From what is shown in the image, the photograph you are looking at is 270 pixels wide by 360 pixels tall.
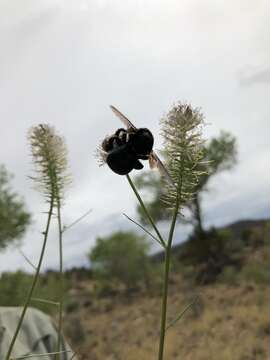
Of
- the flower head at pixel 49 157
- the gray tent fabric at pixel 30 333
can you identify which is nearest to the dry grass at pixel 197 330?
the gray tent fabric at pixel 30 333

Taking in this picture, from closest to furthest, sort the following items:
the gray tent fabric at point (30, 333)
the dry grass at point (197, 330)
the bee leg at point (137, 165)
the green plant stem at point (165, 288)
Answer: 1. the green plant stem at point (165, 288)
2. the bee leg at point (137, 165)
3. the gray tent fabric at point (30, 333)
4. the dry grass at point (197, 330)

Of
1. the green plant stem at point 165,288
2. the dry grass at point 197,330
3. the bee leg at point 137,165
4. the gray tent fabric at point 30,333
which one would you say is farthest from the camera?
the dry grass at point 197,330

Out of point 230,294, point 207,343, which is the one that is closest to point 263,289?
point 230,294

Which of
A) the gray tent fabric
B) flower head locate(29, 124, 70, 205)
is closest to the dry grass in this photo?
the gray tent fabric

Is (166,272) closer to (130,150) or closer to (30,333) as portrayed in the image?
(130,150)

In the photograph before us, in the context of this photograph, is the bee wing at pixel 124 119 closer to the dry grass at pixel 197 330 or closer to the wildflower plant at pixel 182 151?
the wildflower plant at pixel 182 151

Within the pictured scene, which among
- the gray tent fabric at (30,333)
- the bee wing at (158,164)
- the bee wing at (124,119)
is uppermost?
the gray tent fabric at (30,333)

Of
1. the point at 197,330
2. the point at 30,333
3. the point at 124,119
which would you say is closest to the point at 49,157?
the point at 124,119

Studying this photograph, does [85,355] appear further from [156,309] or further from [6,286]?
[156,309]
